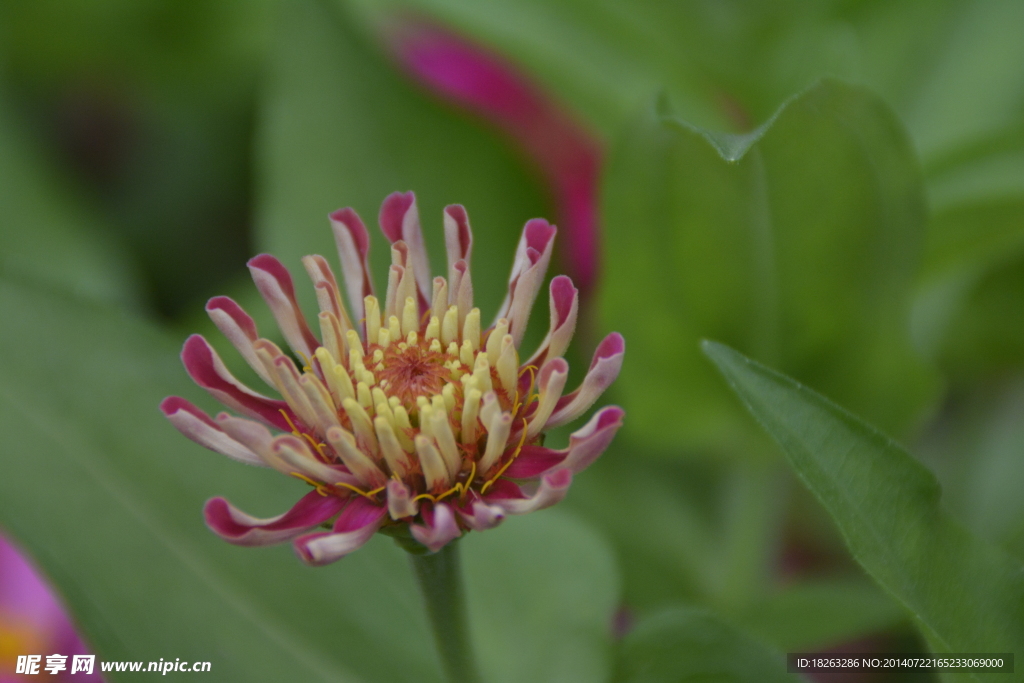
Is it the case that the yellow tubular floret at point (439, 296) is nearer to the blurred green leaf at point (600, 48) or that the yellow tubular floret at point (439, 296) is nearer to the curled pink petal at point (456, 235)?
the curled pink petal at point (456, 235)

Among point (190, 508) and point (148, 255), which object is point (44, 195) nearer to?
point (148, 255)

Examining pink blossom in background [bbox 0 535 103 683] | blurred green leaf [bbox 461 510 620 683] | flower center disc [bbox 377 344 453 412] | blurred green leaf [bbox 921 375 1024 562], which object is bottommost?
blurred green leaf [bbox 921 375 1024 562]

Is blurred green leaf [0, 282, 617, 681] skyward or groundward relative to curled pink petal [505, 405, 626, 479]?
groundward

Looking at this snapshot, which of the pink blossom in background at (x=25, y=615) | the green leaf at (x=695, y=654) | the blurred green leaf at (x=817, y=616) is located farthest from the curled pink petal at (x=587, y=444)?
the pink blossom in background at (x=25, y=615)

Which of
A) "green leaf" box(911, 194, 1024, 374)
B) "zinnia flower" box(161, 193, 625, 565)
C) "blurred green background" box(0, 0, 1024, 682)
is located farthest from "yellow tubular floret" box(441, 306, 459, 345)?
"green leaf" box(911, 194, 1024, 374)

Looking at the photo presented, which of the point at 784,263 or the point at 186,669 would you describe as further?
the point at 784,263

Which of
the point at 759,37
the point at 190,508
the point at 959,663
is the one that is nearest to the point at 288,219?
the point at 190,508

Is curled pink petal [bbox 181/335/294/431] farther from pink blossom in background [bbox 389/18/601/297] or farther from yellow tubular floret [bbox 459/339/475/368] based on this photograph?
pink blossom in background [bbox 389/18/601/297]
